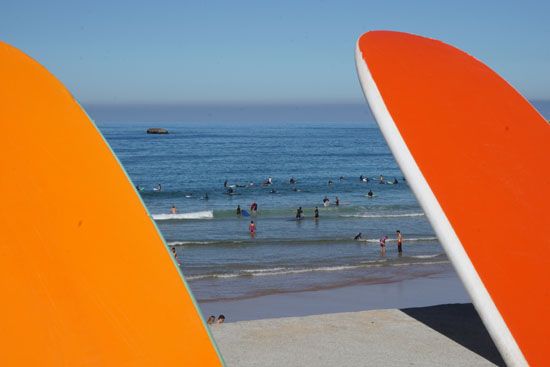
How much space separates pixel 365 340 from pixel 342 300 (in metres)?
8.48

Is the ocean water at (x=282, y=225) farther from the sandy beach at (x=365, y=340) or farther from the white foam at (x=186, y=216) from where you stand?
the sandy beach at (x=365, y=340)

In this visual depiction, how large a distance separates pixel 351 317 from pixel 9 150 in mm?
5100

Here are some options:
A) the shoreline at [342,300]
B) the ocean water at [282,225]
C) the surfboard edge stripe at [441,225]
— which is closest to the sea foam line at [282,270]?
the ocean water at [282,225]

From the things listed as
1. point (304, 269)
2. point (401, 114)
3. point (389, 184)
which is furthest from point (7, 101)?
point (389, 184)

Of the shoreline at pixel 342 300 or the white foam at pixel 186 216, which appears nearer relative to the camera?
the shoreline at pixel 342 300

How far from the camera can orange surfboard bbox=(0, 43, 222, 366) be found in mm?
3277

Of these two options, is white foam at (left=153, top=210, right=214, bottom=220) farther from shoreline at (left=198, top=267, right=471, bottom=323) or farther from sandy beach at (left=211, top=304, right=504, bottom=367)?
sandy beach at (left=211, top=304, right=504, bottom=367)

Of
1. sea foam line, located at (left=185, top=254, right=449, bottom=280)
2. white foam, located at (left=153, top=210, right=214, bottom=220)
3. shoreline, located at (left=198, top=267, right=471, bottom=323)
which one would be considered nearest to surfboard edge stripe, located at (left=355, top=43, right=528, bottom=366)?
shoreline, located at (left=198, top=267, right=471, bottom=323)

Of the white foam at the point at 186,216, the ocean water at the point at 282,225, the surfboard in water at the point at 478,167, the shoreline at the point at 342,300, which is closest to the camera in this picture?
the surfboard in water at the point at 478,167

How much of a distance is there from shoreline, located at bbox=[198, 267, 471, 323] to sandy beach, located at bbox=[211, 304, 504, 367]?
6327 millimetres

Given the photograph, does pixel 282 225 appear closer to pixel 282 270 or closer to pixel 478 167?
pixel 282 270

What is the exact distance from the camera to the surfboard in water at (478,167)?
4.90 metres

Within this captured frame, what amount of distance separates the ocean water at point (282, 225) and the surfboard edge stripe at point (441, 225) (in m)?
10.7

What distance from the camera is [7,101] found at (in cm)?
404
